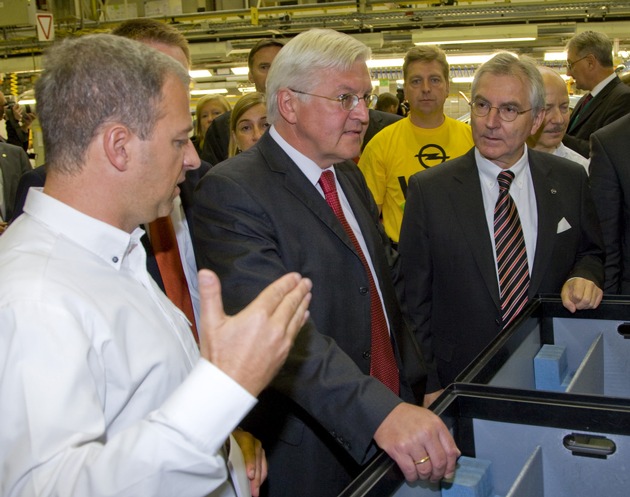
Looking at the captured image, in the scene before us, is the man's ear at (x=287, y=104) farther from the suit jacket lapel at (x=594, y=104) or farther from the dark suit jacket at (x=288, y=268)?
the suit jacket lapel at (x=594, y=104)

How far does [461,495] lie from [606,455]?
30 cm

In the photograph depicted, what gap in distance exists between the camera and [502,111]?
102 inches

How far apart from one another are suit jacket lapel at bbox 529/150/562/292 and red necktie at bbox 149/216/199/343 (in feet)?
3.84

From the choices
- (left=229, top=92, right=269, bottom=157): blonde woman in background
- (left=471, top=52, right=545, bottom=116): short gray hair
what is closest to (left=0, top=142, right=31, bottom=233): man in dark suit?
(left=229, top=92, right=269, bottom=157): blonde woman in background

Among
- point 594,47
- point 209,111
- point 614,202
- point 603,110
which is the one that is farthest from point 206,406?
point 209,111

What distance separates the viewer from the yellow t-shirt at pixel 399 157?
409 centimetres

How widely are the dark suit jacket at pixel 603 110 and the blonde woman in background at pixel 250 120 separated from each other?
7.73 ft

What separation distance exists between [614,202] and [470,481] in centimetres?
198

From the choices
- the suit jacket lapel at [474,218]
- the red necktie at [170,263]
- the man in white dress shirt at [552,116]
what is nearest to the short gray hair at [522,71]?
the suit jacket lapel at [474,218]

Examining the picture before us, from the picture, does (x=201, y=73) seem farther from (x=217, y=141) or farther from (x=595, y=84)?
(x=595, y=84)

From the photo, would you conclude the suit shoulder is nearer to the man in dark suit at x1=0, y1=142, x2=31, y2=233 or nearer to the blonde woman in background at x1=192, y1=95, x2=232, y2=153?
the blonde woman in background at x1=192, y1=95, x2=232, y2=153

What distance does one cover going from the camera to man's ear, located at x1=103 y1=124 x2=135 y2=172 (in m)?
1.20

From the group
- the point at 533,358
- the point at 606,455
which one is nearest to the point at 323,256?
the point at 533,358

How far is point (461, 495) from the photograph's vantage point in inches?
56.2
